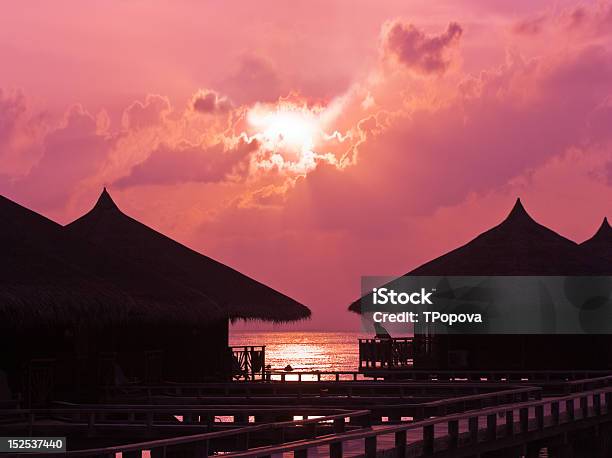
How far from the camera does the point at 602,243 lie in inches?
2044

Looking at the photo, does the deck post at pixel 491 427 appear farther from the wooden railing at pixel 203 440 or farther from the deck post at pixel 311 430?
the deck post at pixel 311 430

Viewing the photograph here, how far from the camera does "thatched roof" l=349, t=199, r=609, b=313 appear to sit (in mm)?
44938

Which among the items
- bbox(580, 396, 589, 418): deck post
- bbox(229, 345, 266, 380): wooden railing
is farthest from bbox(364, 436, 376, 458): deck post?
bbox(229, 345, 266, 380): wooden railing

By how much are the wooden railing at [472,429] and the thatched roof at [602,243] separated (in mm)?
20151

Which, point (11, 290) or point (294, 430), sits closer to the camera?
point (294, 430)

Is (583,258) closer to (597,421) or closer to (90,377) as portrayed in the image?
(597,421)

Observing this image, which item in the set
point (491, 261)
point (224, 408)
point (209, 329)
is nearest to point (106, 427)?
point (224, 408)

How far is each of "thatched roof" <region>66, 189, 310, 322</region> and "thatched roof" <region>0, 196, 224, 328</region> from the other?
185 inches

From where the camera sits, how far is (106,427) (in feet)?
64.1

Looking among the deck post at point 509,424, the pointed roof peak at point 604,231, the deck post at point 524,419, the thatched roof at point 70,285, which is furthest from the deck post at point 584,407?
the pointed roof peak at point 604,231

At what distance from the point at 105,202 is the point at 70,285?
13.9 meters

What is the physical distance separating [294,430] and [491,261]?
26.2 meters

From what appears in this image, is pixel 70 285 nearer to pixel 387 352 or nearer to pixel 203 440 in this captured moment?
pixel 203 440

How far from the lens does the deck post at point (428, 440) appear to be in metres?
19.3
